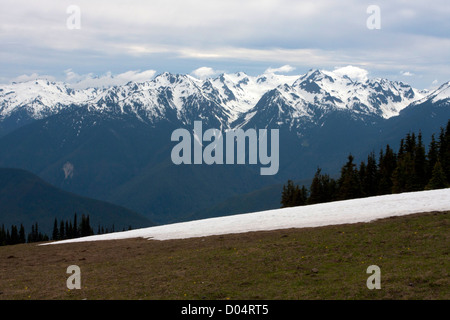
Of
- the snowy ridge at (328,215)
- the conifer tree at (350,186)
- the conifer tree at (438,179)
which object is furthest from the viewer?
the conifer tree at (350,186)

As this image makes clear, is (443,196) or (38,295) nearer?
(38,295)

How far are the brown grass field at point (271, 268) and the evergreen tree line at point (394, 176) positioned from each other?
47.9 meters

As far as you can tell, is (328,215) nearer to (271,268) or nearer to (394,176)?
(271,268)

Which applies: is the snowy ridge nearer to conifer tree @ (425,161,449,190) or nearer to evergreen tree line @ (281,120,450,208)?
conifer tree @ (425,161,449,190)

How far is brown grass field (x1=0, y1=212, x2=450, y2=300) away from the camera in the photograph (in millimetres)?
22609

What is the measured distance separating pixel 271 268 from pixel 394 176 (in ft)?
219

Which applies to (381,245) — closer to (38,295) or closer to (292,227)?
(292,227)

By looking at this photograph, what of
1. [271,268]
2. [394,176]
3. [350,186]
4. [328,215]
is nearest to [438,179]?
[394,176]

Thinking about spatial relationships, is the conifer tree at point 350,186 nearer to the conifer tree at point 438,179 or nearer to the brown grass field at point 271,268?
the conifer tree at point 438,179

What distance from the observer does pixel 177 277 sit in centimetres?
2788

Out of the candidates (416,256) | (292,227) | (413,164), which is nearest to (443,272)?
(416,256)

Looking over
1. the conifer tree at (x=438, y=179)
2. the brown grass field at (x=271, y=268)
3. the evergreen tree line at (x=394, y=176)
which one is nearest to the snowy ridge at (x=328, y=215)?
the brown grass field at (x=271, y=268)

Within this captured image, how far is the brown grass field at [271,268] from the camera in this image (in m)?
22.6
